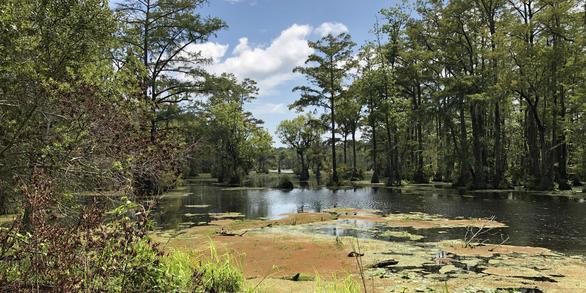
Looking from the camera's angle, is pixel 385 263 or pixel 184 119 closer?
pixel 385 263

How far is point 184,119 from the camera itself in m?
28.5

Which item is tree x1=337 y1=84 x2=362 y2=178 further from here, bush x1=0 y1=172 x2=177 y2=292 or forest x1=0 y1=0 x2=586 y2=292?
bush x1=0 y1=172 x2=177 y2=292

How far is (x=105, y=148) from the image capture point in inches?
257

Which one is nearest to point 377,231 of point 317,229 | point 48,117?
point 317,229

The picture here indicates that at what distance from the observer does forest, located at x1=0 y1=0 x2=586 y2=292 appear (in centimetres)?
425

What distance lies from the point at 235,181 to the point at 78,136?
34.0m

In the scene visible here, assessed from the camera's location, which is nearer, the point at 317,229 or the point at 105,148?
the point at 105,148

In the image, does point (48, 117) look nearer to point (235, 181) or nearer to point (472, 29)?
point (472, 29)

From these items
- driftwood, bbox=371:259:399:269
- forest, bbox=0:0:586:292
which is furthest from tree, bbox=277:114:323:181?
driftwood, bbox=371:259:399:269

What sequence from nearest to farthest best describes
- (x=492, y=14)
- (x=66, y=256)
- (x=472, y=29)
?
(x=66, y=256)
(x=492, y=14)
(x=472, y=29)

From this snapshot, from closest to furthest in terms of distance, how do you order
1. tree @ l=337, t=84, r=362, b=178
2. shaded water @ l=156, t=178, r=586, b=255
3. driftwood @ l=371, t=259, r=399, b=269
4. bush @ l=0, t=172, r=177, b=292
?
1. bush @ l=0, t=172, r=177, b=292
2. driftwood @ l=371, t=259, r=399, b=269
3. shaded water @ l=156, t=178, r=586, b=255
4. tree @ l=337, t=84, r=362, b=178

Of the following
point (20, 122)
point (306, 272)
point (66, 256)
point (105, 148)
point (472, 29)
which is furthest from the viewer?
point (472, 29)

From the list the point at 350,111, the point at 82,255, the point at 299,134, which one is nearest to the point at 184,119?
the point at 350,111

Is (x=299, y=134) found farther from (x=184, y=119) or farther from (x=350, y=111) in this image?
(x=184, y=119)
